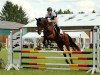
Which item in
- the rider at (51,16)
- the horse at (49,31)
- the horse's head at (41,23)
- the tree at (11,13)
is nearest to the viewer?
the rider at (51,16)

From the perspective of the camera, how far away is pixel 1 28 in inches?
3150

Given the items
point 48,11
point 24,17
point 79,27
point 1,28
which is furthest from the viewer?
point 24,17

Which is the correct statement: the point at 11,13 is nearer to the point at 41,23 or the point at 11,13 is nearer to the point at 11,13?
the point at 11,13

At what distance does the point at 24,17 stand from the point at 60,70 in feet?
341

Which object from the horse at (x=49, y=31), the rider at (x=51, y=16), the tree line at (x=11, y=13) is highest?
the rider at (x=51, y=16)

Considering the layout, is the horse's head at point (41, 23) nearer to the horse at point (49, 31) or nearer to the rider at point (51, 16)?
the horse at point (49, 31)

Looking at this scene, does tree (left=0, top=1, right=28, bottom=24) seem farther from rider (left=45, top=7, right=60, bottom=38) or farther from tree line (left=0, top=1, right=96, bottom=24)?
rider (left=45, top=7, right=60, bottom=38)

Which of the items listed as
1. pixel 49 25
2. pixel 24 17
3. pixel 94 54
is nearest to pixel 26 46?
pixel 49 25

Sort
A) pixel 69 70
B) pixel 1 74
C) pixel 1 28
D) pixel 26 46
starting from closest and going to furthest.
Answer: pixel 1 74
pixel 69 70
pixel 26 46
pixel 1 28

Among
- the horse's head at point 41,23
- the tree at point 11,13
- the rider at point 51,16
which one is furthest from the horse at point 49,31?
the tree at point 11,13

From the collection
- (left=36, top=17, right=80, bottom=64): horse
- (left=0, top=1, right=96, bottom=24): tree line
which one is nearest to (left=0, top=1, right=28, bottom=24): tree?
(left=0, top=1, right=96, bottom=24): tree line

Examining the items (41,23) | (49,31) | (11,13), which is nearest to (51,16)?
(41,23)

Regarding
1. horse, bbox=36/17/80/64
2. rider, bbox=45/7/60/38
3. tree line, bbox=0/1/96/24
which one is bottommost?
tree line, bbox=0/1/96/24

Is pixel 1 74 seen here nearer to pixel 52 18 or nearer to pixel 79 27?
pixel 52 18
